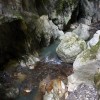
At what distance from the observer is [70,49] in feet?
39.9

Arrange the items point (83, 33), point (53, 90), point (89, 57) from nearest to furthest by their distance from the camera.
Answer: point (89, 57) → point (53, 90) → point (83, 33)

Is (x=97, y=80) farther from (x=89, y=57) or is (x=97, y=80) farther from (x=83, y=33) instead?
(x=83, y=33)

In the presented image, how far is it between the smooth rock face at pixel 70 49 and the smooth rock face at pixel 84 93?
4522 mm

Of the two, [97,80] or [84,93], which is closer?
[97,80]

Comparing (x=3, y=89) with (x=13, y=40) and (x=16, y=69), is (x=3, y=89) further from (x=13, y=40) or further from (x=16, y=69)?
(x=13, y=40)

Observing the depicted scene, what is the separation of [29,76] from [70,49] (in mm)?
2611

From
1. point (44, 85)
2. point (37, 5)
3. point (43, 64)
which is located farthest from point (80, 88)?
point (37, 5)

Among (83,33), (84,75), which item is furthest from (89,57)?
(83,33)

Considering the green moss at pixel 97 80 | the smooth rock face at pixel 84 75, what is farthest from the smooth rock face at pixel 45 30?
the green moss at pixel 97 80

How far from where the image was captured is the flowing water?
32.1ft

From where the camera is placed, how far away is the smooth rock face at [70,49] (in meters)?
12.1

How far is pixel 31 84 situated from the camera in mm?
10398

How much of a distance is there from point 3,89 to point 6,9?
381 centimetres

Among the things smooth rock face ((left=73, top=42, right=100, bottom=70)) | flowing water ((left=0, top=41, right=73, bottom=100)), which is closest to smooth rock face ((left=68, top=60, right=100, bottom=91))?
smooth rock face ((left=73, top=42, right=100, bottom=70))
